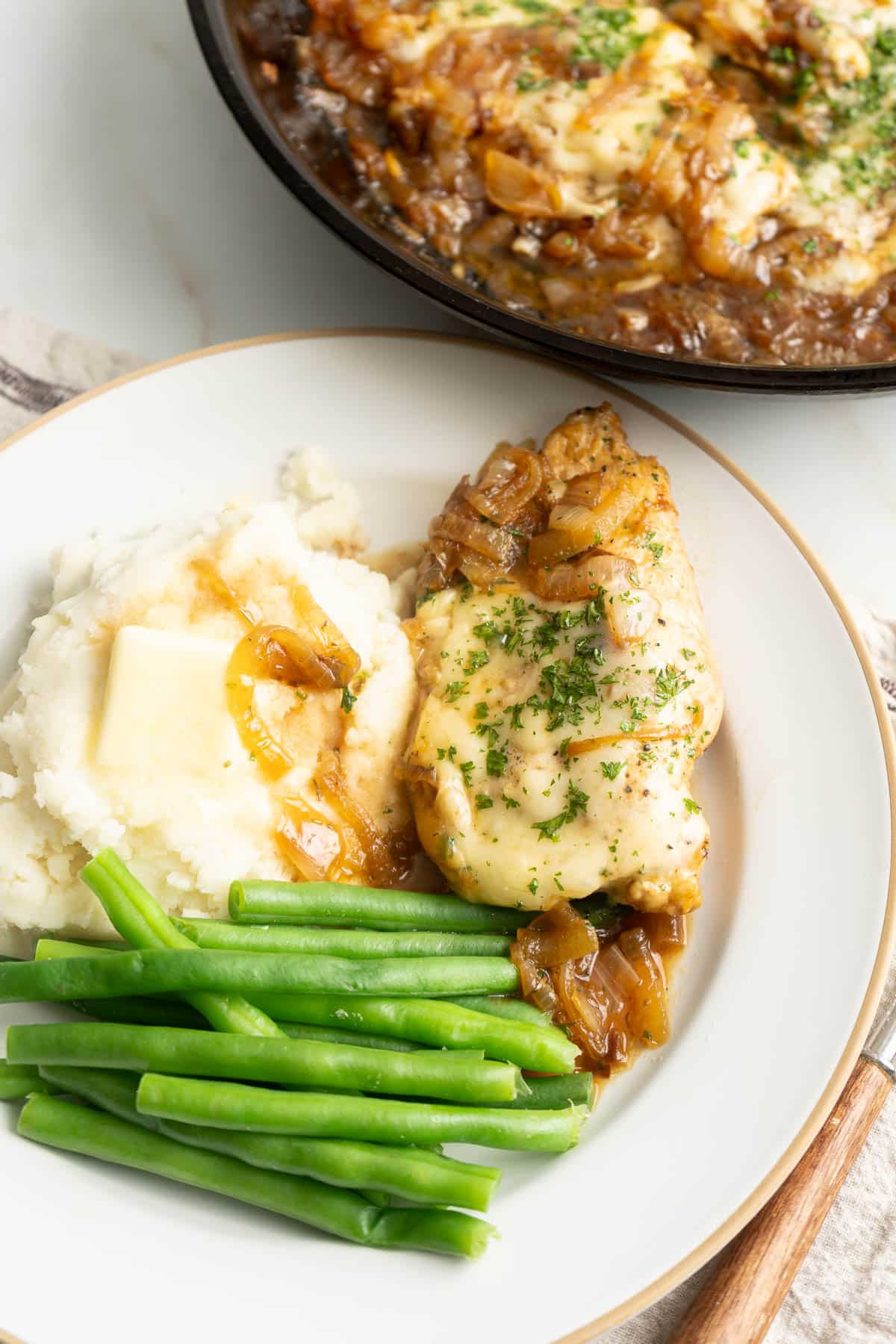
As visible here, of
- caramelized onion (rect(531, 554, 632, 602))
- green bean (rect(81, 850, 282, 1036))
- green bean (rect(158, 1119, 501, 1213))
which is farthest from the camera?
caramelized onion (rect(531, 554, 632, 602))

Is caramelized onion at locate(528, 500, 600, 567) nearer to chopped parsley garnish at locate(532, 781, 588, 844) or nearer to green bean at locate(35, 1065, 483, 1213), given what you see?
chopped parsley garnish at locate(532, 781, 588, 844)

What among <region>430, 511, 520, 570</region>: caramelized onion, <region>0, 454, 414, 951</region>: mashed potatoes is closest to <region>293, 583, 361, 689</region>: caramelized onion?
<region>0, 454, 414, 951</region>: mashed potatoes

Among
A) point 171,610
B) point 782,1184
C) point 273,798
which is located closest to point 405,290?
point 171,610

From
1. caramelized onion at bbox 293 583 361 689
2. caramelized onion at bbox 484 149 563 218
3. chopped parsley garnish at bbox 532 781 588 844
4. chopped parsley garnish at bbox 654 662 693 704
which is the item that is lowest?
chopped parsley garnish at bbox 532 781 588 844

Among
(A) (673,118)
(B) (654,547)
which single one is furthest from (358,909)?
(A) (673,118)

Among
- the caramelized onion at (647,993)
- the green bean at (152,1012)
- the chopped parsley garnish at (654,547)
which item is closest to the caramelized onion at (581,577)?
the chopped parsley garnish at (654,547)

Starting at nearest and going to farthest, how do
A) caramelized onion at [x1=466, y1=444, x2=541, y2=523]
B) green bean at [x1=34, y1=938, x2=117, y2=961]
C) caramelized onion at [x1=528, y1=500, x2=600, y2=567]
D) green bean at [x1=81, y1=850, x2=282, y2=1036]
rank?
green bean at [x1=81, y1=850, x2=282, y2=1036], green bean at [x1=34, y1=938, x2=117, y2=961], caramelized onion at [x1=528, y1=500, x2=600, y2=567], caramelized onion at [x1=466, y1=444, x2=541, y2=523]

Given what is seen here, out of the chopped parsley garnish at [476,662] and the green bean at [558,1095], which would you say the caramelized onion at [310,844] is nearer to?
the chopped parsley garnish at [476,662]
